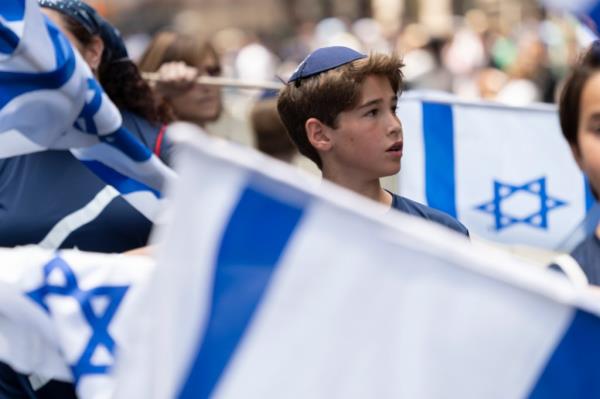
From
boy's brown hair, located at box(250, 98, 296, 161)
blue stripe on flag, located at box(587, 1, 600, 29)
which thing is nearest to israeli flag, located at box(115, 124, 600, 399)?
blue stripe on flag, located at box(587, 1, 600, 29)

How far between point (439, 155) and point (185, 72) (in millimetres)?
1210

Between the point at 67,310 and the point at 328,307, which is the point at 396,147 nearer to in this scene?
the point at 67,310

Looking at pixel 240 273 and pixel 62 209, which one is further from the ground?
pixel 240 273

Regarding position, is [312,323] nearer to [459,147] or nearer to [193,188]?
[193,188]

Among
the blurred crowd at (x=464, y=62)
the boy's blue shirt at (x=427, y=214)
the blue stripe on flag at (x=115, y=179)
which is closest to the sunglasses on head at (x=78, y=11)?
the blue stripe on flag at (x=115, y=179)

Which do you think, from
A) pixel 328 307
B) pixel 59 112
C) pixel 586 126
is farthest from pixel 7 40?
pixel 328 307

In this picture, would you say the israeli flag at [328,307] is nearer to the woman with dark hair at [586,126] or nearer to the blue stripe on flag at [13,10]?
the woman with dark hair at [586,126]

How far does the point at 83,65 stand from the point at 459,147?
2821 millimetres

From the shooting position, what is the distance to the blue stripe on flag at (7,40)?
155 inches

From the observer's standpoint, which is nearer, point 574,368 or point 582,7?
point 574,368

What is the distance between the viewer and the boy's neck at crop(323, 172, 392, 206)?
389 centimetres

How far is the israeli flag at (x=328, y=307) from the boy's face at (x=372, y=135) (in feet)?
5.39

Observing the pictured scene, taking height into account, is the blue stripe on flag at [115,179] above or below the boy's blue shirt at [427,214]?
below

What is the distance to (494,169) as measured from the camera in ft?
21.8
